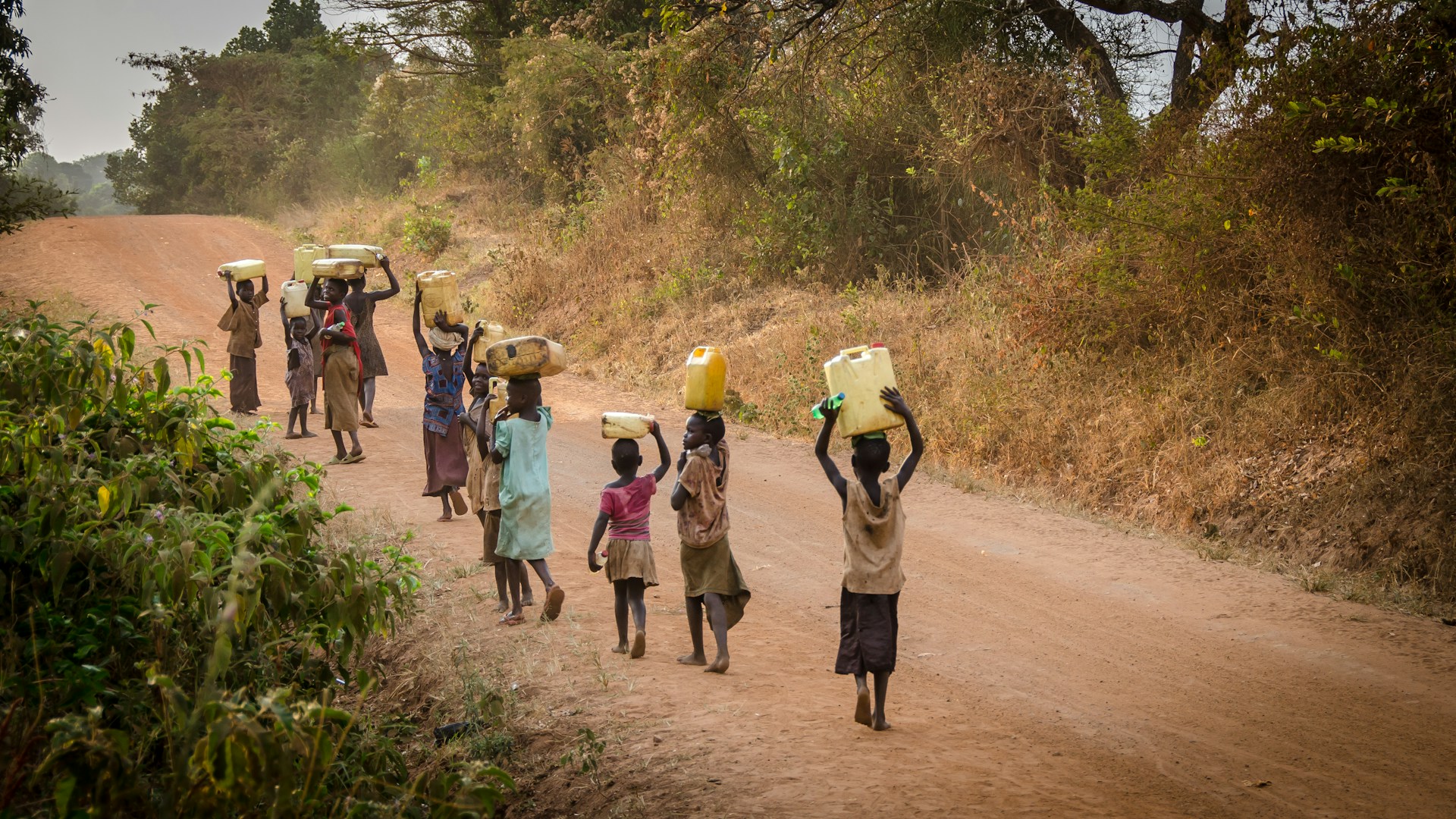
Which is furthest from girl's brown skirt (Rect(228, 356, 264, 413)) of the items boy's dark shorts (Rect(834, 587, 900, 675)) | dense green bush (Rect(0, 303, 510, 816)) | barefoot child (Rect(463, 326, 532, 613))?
boy's dark shorts (Rect(834, 587, 900, 675))

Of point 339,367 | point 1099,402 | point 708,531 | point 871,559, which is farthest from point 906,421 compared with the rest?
point 339,367

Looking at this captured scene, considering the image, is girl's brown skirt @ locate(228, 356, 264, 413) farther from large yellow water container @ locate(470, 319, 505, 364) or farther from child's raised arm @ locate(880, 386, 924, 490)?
child's raised arm @ locate(880, 386, 924, 490)

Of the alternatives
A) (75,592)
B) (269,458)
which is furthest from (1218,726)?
(75,592)

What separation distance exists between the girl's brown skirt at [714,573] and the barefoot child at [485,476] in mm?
1365

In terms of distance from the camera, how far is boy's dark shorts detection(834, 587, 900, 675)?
4969 mm

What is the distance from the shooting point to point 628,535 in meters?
5.97

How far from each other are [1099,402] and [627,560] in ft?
20.5

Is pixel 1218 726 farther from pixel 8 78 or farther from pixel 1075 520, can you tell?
pixel 8 78

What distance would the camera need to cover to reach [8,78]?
16234 mm

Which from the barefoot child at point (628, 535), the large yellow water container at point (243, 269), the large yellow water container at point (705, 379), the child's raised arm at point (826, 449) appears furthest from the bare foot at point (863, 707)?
the large yellow water container at point (243, 269)

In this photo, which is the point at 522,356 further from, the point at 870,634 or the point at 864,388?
the point at 870,634

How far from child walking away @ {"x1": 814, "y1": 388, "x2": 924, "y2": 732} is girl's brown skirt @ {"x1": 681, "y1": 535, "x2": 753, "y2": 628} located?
0.87m

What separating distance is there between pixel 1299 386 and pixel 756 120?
940 centimetres

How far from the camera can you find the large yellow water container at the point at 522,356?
619cm
